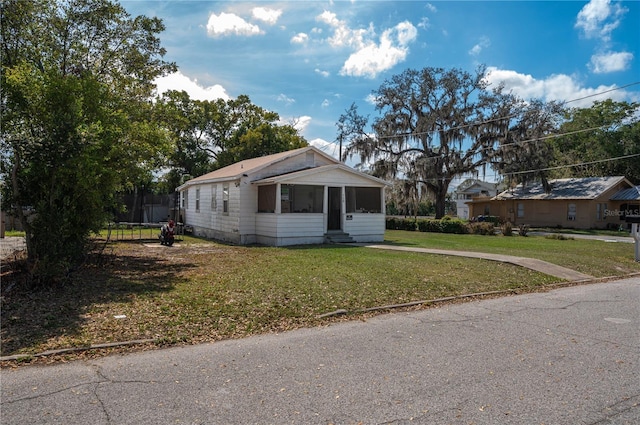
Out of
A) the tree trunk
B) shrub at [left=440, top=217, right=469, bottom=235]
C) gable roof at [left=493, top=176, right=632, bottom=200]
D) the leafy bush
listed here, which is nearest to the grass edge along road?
shrub at [left=440, top=217, right=469, bottom=235]

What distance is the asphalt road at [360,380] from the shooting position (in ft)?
11.6

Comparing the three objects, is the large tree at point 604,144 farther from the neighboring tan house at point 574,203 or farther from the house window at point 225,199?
the house window at point 225,199

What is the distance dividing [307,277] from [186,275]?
8.61ft

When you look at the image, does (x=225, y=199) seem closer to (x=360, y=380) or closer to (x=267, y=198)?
(x=267, y=198)

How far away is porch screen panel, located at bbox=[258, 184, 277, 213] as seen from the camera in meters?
17.0

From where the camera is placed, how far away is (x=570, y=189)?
35625 mm

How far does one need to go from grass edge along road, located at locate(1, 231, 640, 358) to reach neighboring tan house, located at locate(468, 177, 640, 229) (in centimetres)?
2244

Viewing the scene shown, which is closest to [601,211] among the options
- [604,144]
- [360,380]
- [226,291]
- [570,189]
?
[570,189]

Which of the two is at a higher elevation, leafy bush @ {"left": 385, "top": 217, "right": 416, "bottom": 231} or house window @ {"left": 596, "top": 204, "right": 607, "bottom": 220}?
house window @ {"left": 596, "top": 204, "right": 607, "bottom": 220}

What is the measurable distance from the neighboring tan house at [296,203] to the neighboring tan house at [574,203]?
2223cm

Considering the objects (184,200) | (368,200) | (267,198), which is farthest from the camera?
(184,200)

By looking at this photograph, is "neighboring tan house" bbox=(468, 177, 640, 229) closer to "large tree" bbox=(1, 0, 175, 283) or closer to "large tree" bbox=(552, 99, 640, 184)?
"large tree" bbox=(552, 99, 640, 184)

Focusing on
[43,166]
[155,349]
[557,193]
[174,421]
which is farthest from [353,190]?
[557,193]

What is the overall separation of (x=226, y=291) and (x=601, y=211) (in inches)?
1375
